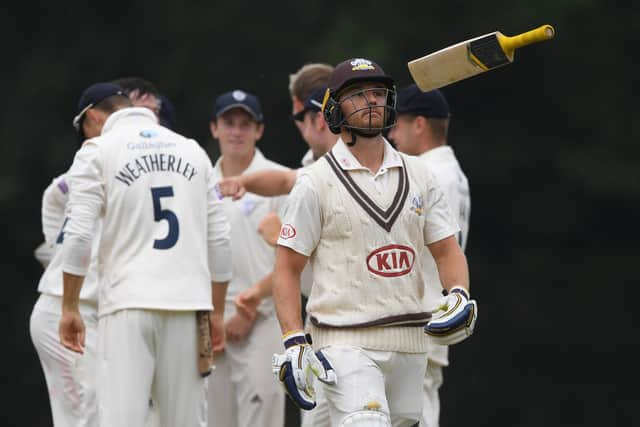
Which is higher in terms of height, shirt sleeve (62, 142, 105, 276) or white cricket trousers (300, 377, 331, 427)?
shirt sleeve (62, 142, 105, 276)

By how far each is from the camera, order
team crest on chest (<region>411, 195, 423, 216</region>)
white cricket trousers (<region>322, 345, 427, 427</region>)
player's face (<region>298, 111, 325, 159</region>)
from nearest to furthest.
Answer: white cricket trousers (<region>322, 345, 427, 427</region>), team crest on chest (<region>411, 195, 423, 216</region>), player's face (<region>298, 111, 325, 159</region>)

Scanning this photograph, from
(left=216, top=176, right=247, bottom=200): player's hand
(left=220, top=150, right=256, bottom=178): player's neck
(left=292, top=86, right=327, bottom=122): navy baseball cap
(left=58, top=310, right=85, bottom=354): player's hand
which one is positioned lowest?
(left=58, top=310, right=85, bottom=354): player's hand

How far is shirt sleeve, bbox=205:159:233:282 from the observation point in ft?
25.1

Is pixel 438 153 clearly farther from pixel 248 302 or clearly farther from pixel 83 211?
Answer: pixel 83 211

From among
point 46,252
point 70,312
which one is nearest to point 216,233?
point 70,312

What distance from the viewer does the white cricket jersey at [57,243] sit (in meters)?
8.11

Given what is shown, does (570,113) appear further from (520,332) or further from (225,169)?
(225,169)

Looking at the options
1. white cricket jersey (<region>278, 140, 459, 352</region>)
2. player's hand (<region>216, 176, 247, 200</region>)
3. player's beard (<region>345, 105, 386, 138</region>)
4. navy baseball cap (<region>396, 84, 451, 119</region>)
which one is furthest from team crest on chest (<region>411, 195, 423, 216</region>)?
navy baseball cap (<region>396, 84, 451, 119</region>)

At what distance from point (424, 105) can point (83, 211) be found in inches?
84.6

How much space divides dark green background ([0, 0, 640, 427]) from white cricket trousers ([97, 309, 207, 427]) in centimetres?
993

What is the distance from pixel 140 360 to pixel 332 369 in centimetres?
119

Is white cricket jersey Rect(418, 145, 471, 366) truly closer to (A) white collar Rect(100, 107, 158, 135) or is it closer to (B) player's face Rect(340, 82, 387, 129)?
(B) player's face Rect(340, 82, 387, 129)

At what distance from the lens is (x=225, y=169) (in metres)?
9.30

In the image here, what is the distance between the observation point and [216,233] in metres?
7.69
